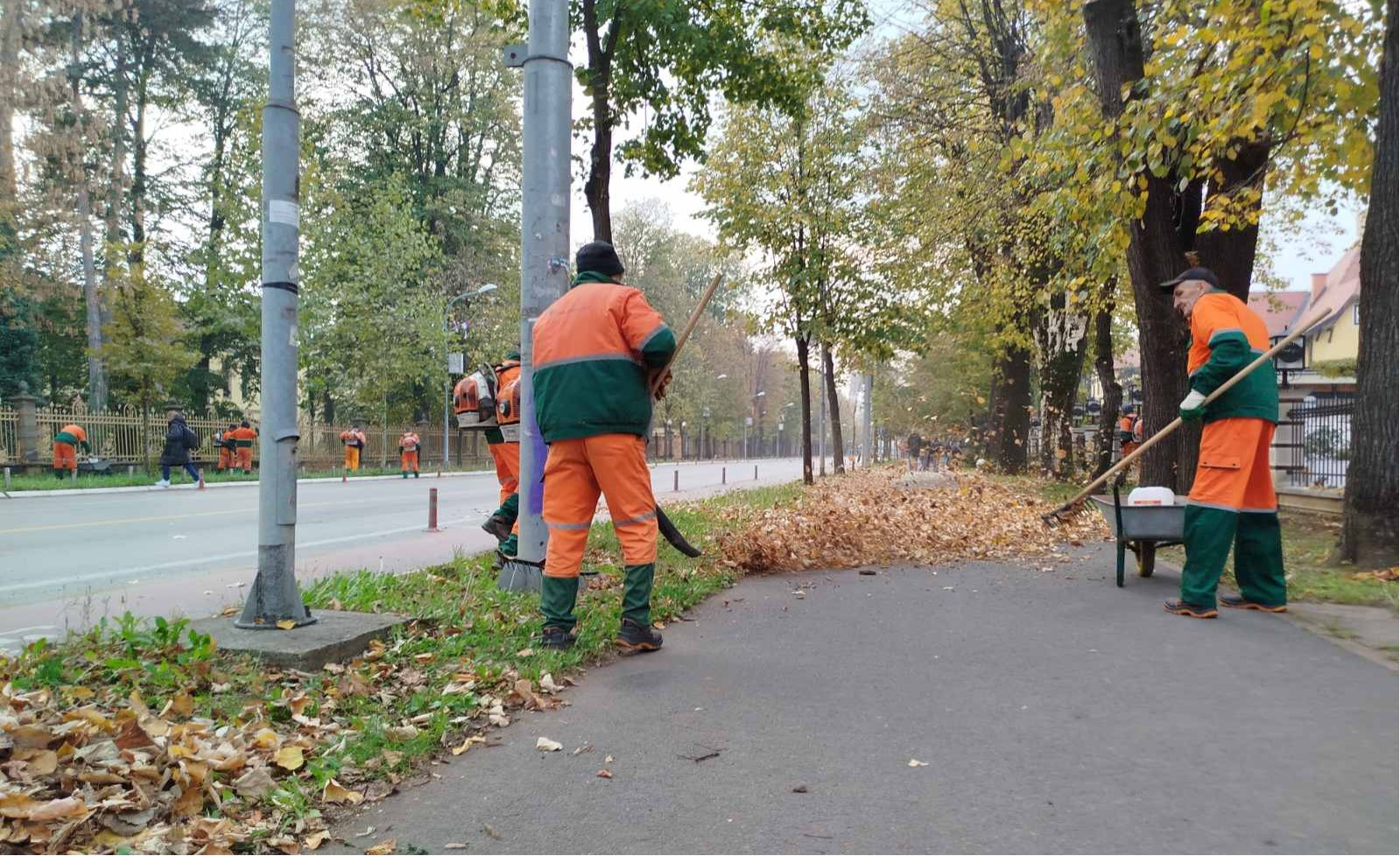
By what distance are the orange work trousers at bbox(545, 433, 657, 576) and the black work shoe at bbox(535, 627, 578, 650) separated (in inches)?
12.1

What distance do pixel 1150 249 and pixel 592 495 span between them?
7221mm

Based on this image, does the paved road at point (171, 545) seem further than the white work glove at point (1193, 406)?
Yes

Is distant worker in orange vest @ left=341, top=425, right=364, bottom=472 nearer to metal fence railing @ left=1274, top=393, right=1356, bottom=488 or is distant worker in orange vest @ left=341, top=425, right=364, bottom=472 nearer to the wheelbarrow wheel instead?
metal fence railing @ left=1274, top=393, right=1356, bottom=488

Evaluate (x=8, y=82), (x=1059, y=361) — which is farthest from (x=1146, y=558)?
(x=8, y=82)

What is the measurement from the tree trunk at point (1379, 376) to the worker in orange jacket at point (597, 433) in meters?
5.65

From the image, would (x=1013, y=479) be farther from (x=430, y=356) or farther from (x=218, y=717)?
(x=430, y=356)

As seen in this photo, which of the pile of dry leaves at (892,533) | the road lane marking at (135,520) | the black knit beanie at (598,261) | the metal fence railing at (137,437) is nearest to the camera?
the black knit beanie at (598,261)

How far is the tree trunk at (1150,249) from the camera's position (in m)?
9.34

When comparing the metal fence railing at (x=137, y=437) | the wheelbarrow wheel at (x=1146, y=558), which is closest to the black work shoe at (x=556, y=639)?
the wheelbarrow wheel at (x=1146, y=558)

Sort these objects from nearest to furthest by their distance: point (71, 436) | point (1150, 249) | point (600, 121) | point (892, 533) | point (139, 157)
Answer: point (892, 533) < point (1150, 249) < point (600, 121) < point (71, 436) < point (139, 157)

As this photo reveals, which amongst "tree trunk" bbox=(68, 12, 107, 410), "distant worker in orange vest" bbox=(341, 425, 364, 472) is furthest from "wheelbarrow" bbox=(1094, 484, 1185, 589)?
"distant worker in orange vest" bbox=(341, 425, 364, 472)

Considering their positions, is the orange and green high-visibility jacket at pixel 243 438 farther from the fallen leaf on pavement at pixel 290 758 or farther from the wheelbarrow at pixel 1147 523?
the fallen leaf on pavement at pixel 290 758

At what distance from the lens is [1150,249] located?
9453mm

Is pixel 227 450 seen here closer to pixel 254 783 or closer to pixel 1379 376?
pixel 254 783
